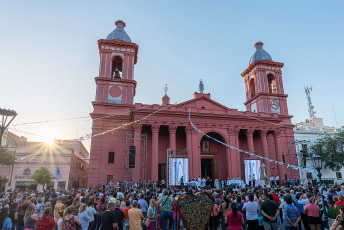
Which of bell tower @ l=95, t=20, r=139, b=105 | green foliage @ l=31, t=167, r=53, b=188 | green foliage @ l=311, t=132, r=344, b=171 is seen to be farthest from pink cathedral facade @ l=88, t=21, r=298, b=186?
green foliage @ l=31, t=167, r=53, b=188

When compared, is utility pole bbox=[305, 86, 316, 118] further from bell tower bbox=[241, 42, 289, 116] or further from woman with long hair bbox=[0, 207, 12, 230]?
woman with long hair bbox=[0, 207, 12, 230]

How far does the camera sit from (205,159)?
2970 centimetres

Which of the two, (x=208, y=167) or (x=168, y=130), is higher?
(x=168, y=130)

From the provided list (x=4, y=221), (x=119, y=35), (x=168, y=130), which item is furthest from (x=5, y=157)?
(x=4, y=221)

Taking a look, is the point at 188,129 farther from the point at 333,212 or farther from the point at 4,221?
the point at 4,221

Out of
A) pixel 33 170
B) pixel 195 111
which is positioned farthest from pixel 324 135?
pixel 33 170

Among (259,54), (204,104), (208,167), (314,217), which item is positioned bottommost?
(314,217)

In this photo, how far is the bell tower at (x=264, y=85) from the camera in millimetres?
33969

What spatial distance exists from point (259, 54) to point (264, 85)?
586 cm

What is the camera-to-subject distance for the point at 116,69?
31.1 metres

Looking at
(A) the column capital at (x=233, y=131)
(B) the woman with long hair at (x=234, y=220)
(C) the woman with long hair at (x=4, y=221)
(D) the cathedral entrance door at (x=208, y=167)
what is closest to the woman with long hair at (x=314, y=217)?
(B) the woman with long hair at (x=234, y=220)

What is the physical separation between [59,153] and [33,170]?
12.3ft

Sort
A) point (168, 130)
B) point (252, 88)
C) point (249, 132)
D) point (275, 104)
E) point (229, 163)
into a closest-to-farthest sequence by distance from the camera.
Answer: point (229, 163) < point (168, 130) < point (249, 132) < point (275, 104) < point (252, 88)

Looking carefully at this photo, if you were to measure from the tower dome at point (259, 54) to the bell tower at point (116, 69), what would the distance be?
1841 cm
